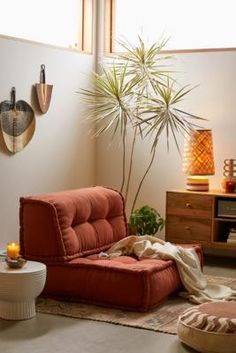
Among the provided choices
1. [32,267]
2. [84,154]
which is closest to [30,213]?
[32,267]

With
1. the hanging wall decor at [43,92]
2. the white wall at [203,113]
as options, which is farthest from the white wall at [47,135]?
the white wall at [203,113]

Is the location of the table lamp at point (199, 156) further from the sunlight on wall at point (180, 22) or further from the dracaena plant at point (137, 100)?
the sunlight on wall at point (180, 22)

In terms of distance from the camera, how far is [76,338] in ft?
11.7

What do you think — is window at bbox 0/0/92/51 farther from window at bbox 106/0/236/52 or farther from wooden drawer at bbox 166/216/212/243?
wooden drawer at bbox 166/216/212/243

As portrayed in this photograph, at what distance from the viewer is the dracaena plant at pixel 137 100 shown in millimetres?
5758

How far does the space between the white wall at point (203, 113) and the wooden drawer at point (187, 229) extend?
1.61 feet

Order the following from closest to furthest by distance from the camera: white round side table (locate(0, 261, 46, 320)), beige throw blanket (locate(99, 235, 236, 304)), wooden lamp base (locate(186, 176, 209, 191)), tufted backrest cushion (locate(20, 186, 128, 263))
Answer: white round side table (locate(0, 261, 46, 320)) < tufted backrest cushion (locate(20, 186, 128, 263)) < beige throw blanket (locate(99, 235, 236, 304)) < wooden lamp base (locate(186, 176, 209, 191))

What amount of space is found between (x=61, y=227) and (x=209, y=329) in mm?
1350

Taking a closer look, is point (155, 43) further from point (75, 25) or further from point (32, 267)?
point (32, 267)

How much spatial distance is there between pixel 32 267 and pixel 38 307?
1.12 ft

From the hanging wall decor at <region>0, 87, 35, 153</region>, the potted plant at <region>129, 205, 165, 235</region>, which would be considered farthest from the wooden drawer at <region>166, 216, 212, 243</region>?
the hanging wall decor at <region>0, 87, 35, 153</region>

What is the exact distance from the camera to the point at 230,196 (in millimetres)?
5406

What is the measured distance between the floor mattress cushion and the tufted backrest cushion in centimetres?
11

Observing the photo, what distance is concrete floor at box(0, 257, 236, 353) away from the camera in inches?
134
